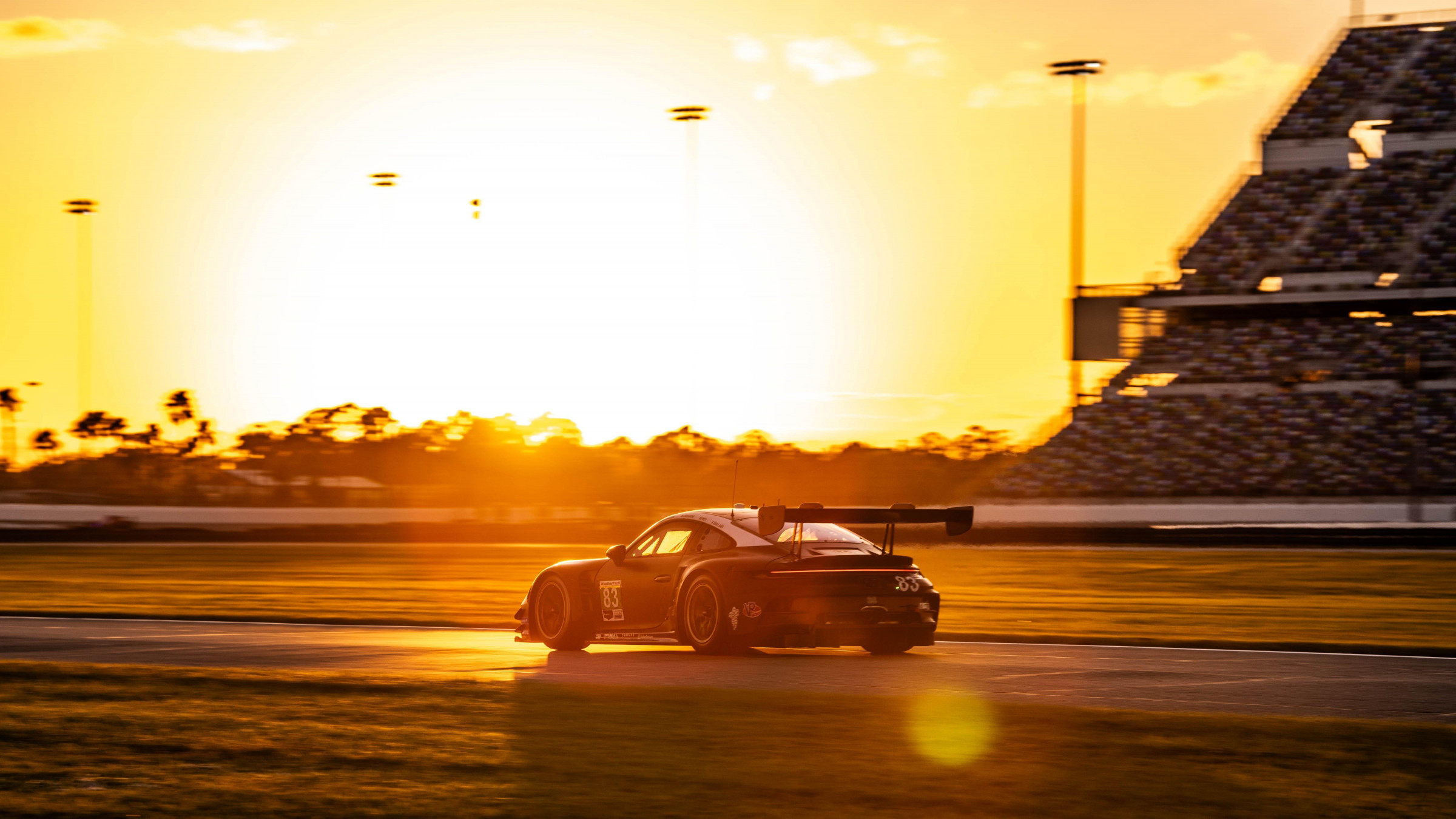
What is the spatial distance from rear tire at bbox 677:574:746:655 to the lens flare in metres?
2.88

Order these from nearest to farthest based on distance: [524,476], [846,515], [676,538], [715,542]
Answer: [846,515], [715,542], [676,538], [524,476]

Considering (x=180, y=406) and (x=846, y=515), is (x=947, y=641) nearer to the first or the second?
(x=846, y=515)

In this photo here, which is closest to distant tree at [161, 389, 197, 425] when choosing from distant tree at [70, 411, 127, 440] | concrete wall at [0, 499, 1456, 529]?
distant tree at [70, 411, 127, 440]

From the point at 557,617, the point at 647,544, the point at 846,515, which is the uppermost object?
the point at 846,515

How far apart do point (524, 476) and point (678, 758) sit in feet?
191

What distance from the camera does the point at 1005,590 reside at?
22.5 meters

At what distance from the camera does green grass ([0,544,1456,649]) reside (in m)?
16.9

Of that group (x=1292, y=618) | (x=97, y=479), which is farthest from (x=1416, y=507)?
(x=97, y=479)

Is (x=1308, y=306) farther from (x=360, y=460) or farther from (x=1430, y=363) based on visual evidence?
(x=360, y=460)

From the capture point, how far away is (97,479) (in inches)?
2413

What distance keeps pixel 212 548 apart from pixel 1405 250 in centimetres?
2936

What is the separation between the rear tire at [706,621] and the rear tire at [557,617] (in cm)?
114

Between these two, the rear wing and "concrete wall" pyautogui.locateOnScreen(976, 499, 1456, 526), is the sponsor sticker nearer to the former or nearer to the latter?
the rear wing

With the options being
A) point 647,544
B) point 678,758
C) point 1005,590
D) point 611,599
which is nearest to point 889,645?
point 647,544
